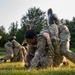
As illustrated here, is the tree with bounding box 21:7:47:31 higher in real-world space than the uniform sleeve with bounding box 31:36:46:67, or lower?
higher

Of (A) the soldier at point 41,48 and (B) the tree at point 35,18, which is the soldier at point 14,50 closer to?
(A) the soldier at point 41,48

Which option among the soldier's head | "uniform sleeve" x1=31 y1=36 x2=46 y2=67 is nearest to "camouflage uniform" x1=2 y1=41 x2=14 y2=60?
the soldier's head

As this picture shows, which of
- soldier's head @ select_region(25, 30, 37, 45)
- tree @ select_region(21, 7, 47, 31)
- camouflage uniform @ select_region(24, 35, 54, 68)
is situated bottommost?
camouflage uniform @ select_region(24, 35, 54, 68)

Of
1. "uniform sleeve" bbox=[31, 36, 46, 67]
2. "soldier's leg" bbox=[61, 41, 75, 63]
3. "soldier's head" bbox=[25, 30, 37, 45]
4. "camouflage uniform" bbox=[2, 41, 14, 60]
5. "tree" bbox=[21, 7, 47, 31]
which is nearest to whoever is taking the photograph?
"uniform sleeve" bbox=[31, 36, 46, 67]

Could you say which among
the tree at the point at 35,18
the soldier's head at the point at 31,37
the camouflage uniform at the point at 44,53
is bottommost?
the camouflage uniform at the point at 44,53

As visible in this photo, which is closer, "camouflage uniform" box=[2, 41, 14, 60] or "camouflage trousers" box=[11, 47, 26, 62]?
"camouflage trousers" box=[11, 47, 26, 62]

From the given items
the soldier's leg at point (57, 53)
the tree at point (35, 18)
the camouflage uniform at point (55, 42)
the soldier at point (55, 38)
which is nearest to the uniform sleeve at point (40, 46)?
the soldier at point (55, 38)

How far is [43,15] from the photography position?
411 ft

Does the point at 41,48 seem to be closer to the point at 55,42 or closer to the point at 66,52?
the point at 55,42

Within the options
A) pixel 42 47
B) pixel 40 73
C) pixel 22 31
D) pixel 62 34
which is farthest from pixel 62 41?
pixel 22 31

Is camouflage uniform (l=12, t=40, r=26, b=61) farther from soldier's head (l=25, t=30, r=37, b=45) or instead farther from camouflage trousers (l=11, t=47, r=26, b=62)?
soldier's head (l=25, t=30, r=37, b=45)

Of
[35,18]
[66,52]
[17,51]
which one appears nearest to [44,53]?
[66,52]

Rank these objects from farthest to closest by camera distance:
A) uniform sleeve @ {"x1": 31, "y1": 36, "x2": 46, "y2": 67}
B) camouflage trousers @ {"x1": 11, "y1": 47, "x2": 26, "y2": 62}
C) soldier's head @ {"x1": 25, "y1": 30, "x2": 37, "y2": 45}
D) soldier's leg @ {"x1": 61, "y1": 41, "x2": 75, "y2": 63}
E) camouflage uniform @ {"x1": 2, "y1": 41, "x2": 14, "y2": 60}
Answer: camouflage uniform @ {"x1": 2, "y1": 41, "x2": 14, "y2": 60} < camouflage trousers @ {"x1": 11, "y1": 47, "x2": 26, "y2": 62} < soldier's leg @ {"x1": 61, "y1": 41, "x2": 75, "y2": 63} < soldier's head @ {"x1": 25, "y1": 30, "x2": 37, "y2": 45} < uniform sleeve @ {"x1": 31, "y1": 36, "x2": 46, "y2": 67}

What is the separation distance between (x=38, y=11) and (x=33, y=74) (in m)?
117
